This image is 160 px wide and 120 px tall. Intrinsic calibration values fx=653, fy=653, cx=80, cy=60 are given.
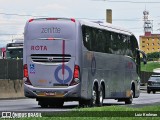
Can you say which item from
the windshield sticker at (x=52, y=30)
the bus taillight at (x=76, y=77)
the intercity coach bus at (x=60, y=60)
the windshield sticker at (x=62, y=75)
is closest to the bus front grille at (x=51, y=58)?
the intercity coach bus at (x=60, y=60)

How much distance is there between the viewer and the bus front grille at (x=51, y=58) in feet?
79.4

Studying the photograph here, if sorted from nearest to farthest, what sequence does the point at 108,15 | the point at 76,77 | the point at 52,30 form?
the point at 76,77, the point at 52,30, the point at 108,15

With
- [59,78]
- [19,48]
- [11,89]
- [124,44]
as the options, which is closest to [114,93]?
[124,44]

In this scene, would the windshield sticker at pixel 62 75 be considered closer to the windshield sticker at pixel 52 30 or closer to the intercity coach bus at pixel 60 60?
the intercity coach bus at pixel 60 60

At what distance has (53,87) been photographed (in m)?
24.3

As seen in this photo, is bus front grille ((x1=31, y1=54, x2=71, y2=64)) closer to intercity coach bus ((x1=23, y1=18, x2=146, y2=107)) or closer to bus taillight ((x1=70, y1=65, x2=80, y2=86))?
intercity coach bus ((x1=23, y1=18, x2=146, y2=107))

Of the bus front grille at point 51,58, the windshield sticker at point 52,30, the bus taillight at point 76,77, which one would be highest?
the windshield sticker at point 52,30

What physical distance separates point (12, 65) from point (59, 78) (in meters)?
14.3

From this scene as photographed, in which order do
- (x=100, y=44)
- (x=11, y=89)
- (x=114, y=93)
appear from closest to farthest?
1. (x=100, y=44)
2. (x=114, y=93)
3. (x=11, y=89)

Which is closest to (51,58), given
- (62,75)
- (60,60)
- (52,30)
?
(60,60)

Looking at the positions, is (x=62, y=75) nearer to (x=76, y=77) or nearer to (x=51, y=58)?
(x=76, y=77)

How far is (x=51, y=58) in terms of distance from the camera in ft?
79.7

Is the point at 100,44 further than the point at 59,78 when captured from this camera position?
Yes

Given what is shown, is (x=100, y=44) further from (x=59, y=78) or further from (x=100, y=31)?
(x=59, y=78)
